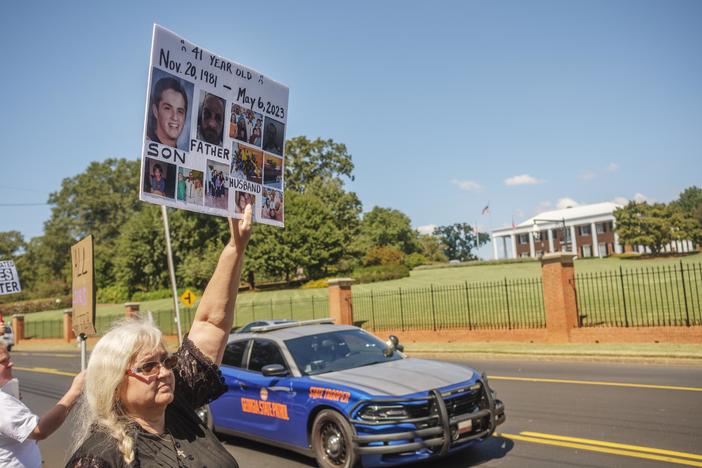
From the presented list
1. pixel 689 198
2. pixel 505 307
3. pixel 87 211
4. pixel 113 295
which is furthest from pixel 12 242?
pixel 689 198

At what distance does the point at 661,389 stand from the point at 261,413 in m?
7.09

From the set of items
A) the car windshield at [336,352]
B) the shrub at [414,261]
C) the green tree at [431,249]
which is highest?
the green tree at [431,249]

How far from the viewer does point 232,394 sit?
27.0ft

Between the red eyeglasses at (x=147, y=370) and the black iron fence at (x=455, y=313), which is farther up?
the red eyeglasses at (x=147, y=370)

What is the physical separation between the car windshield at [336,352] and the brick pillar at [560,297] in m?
13.1

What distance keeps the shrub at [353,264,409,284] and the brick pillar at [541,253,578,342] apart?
3625 centimetres

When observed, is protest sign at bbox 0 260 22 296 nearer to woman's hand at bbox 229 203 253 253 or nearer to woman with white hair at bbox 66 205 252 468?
woman's hand at bbox 229 203 253 253

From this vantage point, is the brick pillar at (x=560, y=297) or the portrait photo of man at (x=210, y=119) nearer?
the portrait photo of man at (x=210, y=119)

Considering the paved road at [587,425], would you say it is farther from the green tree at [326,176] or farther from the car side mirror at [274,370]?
the green tree at [326,176]

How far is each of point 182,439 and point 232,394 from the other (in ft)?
20.1

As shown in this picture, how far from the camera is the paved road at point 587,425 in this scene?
673 centimetres

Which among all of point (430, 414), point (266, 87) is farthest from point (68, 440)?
point (266, 87)

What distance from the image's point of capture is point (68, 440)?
32.7ft

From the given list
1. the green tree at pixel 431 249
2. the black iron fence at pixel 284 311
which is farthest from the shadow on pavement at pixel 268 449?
the green tree at pixel 431 249
